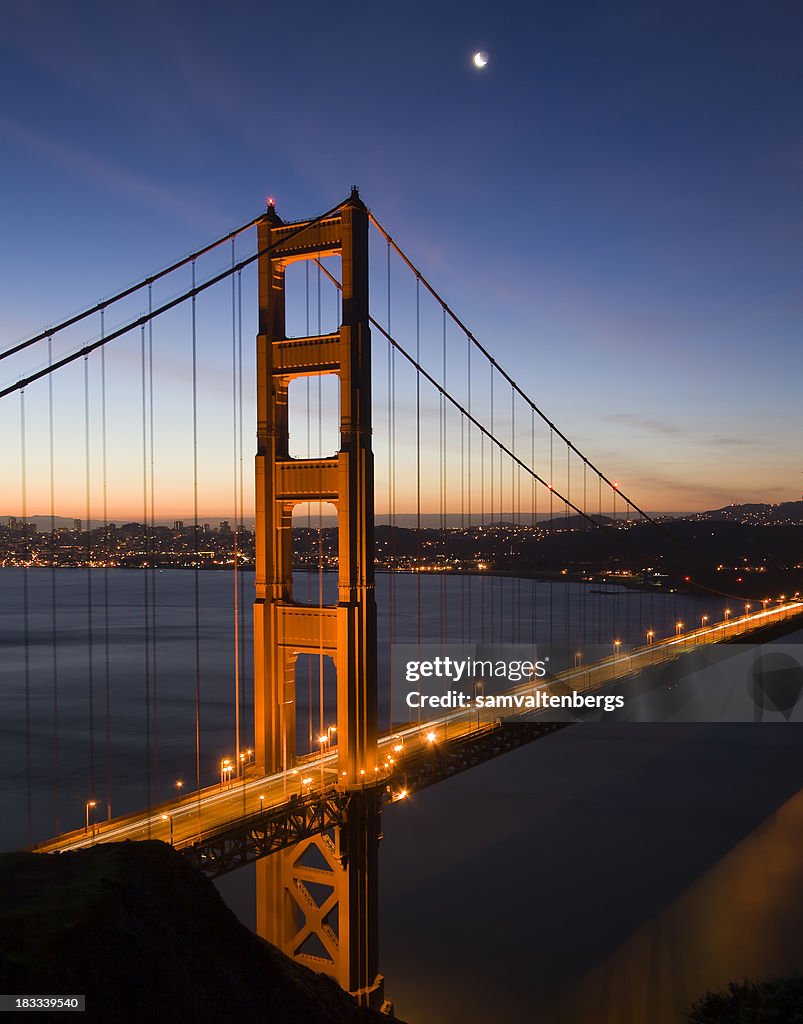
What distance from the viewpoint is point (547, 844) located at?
27141mm

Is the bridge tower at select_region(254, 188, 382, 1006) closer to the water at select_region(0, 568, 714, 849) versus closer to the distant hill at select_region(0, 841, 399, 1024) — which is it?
the water at select_region(0, 568, 714, 849)

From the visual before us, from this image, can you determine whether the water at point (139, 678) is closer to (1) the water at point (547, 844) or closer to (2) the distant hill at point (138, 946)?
(1) the water at point (547, 844)

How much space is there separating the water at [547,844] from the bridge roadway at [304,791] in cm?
456

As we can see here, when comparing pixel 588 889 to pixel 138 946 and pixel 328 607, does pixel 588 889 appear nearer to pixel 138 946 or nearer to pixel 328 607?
pixel 328 607

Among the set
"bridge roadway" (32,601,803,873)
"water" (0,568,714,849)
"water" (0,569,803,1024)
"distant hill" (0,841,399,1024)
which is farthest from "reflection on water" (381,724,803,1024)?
"distant hill" (0,841,399,1024)

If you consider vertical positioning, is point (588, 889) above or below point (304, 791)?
below

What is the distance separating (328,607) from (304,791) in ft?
10.7

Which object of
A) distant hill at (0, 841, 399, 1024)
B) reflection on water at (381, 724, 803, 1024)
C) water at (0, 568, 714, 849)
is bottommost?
reflection on water at (381, 724, 803, 1024)

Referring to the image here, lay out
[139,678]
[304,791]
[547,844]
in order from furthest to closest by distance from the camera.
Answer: [139,678] → [547,844] → [304,791]

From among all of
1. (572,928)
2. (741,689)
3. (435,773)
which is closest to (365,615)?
(435,773)

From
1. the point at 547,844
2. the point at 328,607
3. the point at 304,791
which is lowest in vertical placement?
the point at 547,844

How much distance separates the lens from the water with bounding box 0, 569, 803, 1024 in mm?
18250

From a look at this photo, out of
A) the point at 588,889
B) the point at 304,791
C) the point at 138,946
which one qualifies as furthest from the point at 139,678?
the point at 138,946

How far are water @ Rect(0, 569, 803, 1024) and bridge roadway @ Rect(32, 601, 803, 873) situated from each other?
15.0 feet
